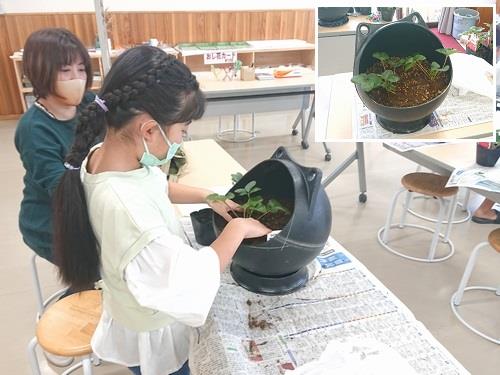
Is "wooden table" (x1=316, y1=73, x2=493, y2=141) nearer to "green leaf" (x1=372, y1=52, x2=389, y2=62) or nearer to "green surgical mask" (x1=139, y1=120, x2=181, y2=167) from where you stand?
"green leaf" (x1=372, y1=52, x2=389, y2=62)

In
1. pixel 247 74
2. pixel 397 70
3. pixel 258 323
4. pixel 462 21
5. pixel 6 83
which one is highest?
pixel 462 21

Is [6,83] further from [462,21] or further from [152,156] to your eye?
[462,21]

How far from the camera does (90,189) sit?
88 centimetres

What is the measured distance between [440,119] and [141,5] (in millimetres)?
4053

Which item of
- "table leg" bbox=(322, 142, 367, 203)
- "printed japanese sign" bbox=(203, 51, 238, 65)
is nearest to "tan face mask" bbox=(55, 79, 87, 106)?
"table leg" bbox=(322, 142, 367, 203)

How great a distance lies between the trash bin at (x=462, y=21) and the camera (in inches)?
39.8

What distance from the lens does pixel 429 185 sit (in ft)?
7.71

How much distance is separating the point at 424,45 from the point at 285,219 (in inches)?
20.0

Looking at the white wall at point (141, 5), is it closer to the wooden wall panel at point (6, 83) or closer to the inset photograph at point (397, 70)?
the wooden wall panel at point (6, 83)

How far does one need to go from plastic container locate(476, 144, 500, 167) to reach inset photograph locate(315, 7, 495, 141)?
35.2 inches

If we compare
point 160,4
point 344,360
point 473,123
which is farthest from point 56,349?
point 160,4

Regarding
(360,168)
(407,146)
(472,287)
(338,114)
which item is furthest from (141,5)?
(338,114)

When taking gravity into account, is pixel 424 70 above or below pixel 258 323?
above

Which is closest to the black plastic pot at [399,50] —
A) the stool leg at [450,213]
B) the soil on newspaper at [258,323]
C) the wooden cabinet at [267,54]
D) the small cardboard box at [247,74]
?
the soil on newspaper at [258,323]
